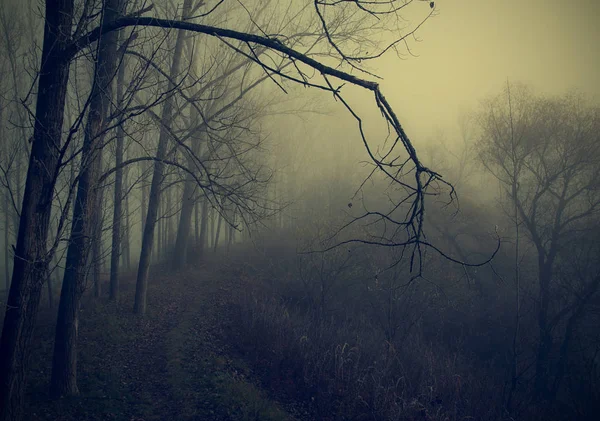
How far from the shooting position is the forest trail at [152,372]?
19.6 ft

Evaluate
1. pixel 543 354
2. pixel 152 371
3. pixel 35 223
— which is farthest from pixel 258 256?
pixel 35 223

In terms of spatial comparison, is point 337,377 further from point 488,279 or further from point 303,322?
point 488,279

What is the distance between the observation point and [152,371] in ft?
24.3

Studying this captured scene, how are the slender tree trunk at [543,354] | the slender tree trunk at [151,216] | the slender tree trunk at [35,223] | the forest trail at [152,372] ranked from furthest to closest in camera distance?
the slender tree trunk at [543,354]
the slender tree trunk at [151,216]
the forest trail at [152,372]
the slender tree trunk at [35,223]

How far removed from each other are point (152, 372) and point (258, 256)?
557 inches

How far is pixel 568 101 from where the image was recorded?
16.3 meters

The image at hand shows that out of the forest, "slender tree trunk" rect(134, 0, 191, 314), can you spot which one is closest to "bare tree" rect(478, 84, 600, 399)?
the forest

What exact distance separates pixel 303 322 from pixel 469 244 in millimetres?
13891

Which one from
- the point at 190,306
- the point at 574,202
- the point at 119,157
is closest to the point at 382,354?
the point at 190,306

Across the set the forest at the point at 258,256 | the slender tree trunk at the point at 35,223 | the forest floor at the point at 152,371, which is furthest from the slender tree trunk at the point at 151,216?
the slender tree trunk at the point at 35,223

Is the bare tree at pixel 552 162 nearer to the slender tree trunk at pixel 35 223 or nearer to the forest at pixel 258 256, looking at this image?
the forest at pixel 258 256

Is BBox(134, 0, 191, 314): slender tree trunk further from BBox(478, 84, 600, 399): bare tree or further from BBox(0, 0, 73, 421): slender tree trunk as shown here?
BBox(478, 84, 600, 399): bare tree

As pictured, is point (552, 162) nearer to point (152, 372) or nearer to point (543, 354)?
point (543, 354)

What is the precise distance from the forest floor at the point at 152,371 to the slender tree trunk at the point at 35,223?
240cm
